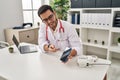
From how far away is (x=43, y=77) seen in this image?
109cm

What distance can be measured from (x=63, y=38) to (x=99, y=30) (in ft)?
5.34

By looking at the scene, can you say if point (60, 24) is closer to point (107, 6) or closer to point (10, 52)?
point (10, 52)

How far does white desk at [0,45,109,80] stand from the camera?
3.57 feet

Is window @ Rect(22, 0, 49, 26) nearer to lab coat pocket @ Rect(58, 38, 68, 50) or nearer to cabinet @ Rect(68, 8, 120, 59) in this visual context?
cabinet @ Rect(68, 8, 120, 59)

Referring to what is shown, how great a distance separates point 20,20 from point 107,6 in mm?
2116

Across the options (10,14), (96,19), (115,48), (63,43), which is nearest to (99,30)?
(96,19)

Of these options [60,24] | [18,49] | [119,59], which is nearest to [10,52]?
[18,49]

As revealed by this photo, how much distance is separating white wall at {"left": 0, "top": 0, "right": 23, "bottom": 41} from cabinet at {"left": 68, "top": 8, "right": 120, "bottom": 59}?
128cm

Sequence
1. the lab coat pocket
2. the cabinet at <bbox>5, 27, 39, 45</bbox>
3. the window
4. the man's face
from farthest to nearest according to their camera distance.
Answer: the window < the cabinet at <bbox>5, 27, 39, 45</bbox> < the lab coat pocket < the man's face

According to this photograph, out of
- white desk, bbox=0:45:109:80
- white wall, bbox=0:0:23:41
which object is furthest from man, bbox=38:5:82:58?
white wall, bbox=0:0:23:41

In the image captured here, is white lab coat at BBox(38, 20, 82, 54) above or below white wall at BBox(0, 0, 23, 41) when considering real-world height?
below

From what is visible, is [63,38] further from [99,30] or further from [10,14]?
[10,14]

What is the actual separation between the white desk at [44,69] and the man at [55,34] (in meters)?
0.20

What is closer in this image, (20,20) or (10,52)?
(10,52)
